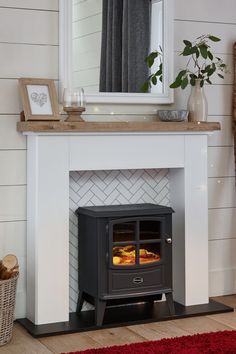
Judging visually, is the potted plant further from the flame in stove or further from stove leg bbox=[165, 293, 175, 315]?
stove leg bbox=[165, 293, 175, 315]

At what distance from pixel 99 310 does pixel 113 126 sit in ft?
3.46

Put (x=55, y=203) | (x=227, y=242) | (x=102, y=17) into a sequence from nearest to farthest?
(x=55, y=203) → (x=102, y=17) → (x=227, y=242)

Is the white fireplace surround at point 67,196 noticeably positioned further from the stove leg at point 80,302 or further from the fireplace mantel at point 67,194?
the stove leg at point 80,302

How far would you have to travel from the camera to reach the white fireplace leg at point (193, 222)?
4.35m

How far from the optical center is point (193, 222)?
171 inches

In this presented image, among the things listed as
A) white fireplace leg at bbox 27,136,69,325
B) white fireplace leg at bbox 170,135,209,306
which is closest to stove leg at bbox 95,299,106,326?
white fireplace leg at bbox 27,136,69,325

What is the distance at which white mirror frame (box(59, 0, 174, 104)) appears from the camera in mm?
4141

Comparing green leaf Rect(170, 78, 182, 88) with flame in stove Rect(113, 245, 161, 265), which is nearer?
flame in stove Rect(113, 245, 161, 265)

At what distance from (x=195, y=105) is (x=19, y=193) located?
122cm

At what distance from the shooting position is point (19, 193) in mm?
4129

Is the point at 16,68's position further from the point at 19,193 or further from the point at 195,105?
the point at 195,105

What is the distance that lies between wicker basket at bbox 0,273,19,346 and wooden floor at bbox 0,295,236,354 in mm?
54

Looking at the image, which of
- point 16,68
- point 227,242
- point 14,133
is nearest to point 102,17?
point 16,68

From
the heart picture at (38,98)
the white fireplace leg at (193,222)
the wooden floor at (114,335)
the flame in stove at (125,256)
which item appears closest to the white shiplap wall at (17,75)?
the heart picture at (38,98)
